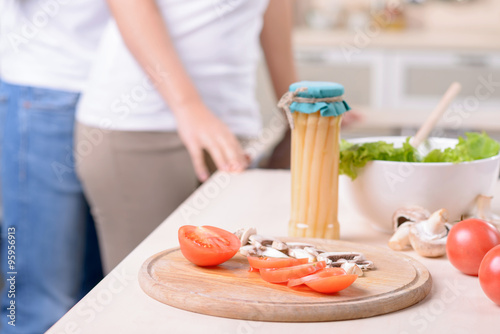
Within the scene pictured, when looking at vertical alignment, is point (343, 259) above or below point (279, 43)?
below

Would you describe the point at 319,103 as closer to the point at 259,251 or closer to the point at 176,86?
the point at 259,251

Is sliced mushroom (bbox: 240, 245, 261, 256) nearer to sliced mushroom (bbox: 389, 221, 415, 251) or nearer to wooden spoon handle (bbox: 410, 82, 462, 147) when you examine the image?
sliced mushroom (bbox: 389, 221, 415, 251)

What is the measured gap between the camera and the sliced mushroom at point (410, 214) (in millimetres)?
1059

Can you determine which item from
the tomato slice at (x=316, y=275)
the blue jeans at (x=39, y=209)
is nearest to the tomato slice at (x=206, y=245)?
the tomato slice at (x=316, y=275)

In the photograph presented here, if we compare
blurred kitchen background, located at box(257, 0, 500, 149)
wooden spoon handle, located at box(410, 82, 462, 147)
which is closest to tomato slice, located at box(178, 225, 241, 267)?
wooden spoon handle, located at box(410, 82, 462, 147)

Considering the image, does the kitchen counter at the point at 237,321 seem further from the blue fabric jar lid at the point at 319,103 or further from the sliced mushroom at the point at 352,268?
the blue fabric jar lid at the point at 319,103

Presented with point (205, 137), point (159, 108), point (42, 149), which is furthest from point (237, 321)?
point (42, 149)

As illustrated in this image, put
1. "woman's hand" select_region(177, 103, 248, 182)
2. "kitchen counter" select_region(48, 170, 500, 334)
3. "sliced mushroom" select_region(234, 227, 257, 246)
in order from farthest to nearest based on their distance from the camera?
"woman's hand" select_region(177, 103, 248, 182) → "sliced mushroom" select_region(234, 227, 257, 246) → "kitchen counter" select_region(48, 170, 500, 334)

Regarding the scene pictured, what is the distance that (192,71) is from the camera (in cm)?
152

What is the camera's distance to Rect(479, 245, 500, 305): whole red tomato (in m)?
0.80

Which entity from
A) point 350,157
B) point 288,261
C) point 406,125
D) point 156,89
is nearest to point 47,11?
point 156,89

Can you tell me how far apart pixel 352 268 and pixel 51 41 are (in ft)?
3.94

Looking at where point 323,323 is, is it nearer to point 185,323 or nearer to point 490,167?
point 185,323

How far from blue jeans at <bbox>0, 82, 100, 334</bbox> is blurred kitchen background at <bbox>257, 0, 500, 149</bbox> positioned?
2545mm
